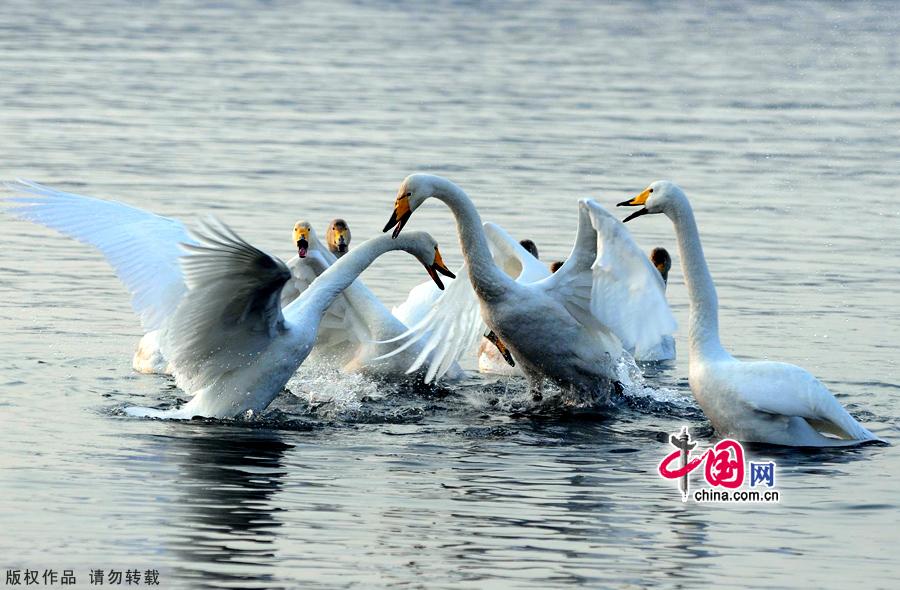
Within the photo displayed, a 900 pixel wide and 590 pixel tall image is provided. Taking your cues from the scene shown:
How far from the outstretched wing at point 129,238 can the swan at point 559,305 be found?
1532mm

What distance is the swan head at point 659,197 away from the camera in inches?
469

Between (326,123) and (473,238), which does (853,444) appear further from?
(326,123)

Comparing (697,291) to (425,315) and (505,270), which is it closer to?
(425,315)

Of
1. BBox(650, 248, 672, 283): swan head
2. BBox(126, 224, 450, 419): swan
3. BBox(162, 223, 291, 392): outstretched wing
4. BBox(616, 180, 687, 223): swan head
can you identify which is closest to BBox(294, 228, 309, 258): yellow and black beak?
BBox(126, 224, 450, 419): swan

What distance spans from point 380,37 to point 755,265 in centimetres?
2494

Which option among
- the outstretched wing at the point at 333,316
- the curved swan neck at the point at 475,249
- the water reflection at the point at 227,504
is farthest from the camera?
the outstretched wing at the point at 333,316

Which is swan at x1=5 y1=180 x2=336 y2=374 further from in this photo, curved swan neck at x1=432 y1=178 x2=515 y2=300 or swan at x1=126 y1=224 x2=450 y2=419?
curved swan neck at x1=432 y1=178 x2=515 y2=300

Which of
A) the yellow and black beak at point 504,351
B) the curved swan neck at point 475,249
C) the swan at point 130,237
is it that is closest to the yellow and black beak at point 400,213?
the curved swan neck at point 475,249

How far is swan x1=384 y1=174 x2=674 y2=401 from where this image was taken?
39.9ft

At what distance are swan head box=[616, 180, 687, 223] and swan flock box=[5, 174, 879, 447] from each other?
0.04ft

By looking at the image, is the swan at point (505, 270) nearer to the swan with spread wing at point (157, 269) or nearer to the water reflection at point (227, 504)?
the swan with spread wing at point (157, 269)

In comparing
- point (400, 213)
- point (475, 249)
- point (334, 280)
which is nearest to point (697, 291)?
point (475, 249)

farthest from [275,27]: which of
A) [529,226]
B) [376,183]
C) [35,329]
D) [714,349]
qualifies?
[714,349]

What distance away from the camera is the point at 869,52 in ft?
139
